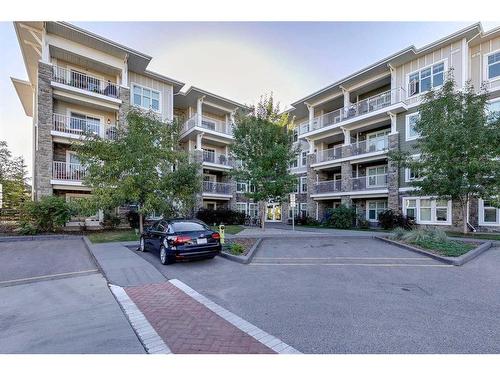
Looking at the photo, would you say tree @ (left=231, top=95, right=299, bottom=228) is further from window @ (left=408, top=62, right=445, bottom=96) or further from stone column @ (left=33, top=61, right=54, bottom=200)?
A: stone column @ (left=33, top=61, right=54, bottom=200)

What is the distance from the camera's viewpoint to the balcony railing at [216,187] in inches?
966

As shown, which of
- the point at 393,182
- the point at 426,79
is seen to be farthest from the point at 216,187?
the point at 426,79

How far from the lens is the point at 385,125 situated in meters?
22.0

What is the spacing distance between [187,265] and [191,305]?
3442mm

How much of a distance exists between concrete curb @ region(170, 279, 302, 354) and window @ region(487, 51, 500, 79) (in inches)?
857

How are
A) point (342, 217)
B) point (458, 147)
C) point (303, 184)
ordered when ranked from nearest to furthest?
1. point (458, 147)
2. point (342, 217)
3. point (303, 184)

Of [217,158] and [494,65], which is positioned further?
[217,158]

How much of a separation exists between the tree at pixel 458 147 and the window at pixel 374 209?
7.10m

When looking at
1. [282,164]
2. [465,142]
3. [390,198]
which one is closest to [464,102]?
[465,142]

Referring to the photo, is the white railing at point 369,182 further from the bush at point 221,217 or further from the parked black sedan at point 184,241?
the parked black sedan at point 184,241

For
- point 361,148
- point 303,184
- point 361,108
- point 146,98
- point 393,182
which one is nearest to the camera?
point 393,182

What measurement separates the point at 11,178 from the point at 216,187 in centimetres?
2262

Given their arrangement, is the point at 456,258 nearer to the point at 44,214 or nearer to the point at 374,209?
the point at 374,209

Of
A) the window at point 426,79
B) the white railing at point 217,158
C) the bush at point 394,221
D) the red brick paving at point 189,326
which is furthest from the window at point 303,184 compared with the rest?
the red brick paving at point 189,326
